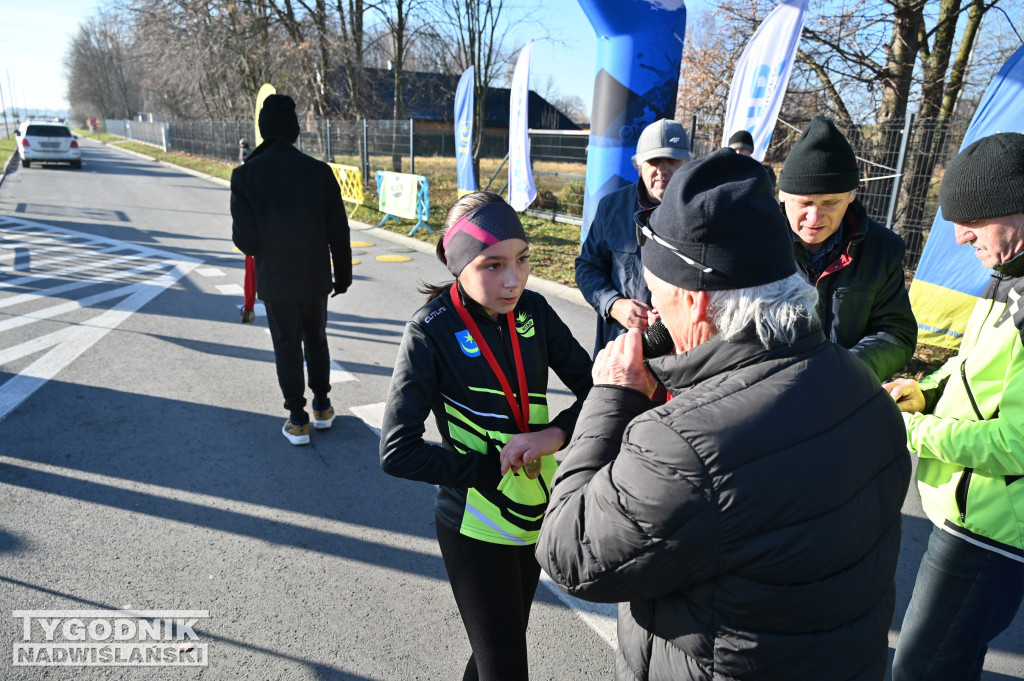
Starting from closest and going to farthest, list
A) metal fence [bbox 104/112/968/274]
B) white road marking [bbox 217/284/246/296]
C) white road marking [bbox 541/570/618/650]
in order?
white road marking [bbox 541/570/618/650], metal fence [bbox 104/112/968/274], white road marking [bbox 217/284/246/296]

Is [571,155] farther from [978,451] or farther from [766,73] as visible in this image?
[978,451]

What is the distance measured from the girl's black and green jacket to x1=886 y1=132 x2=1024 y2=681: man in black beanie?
116cm

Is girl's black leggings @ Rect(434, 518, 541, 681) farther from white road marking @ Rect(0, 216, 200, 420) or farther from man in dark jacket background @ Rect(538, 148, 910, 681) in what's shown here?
white road marking @ Rect(0, 216, 200, 420)

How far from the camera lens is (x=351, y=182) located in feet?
58.4

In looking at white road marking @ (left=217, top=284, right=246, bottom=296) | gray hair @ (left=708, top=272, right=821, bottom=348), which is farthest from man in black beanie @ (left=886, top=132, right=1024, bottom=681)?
white road marking @ (left=217, top=284, right=246, bottom=296)

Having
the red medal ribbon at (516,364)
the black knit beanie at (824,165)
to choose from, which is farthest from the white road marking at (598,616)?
the black knit beanie at (824,165)

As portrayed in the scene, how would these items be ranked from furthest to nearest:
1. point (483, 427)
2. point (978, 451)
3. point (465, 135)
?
point (465, 135)
point (483, 427)
point (978, 451)

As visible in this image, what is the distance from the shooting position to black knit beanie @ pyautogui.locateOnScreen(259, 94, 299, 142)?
14.1 ft

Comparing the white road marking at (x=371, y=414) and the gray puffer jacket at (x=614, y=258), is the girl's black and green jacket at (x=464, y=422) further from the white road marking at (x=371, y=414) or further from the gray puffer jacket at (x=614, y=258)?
the white road marking at (x=371, y=414)

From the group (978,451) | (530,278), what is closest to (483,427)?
(978,451)

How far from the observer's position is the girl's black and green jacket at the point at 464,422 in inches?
74.5

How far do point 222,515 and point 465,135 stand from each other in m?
10.8

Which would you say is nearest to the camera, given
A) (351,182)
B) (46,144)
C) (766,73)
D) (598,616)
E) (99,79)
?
(598,616)

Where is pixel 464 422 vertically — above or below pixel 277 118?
below
